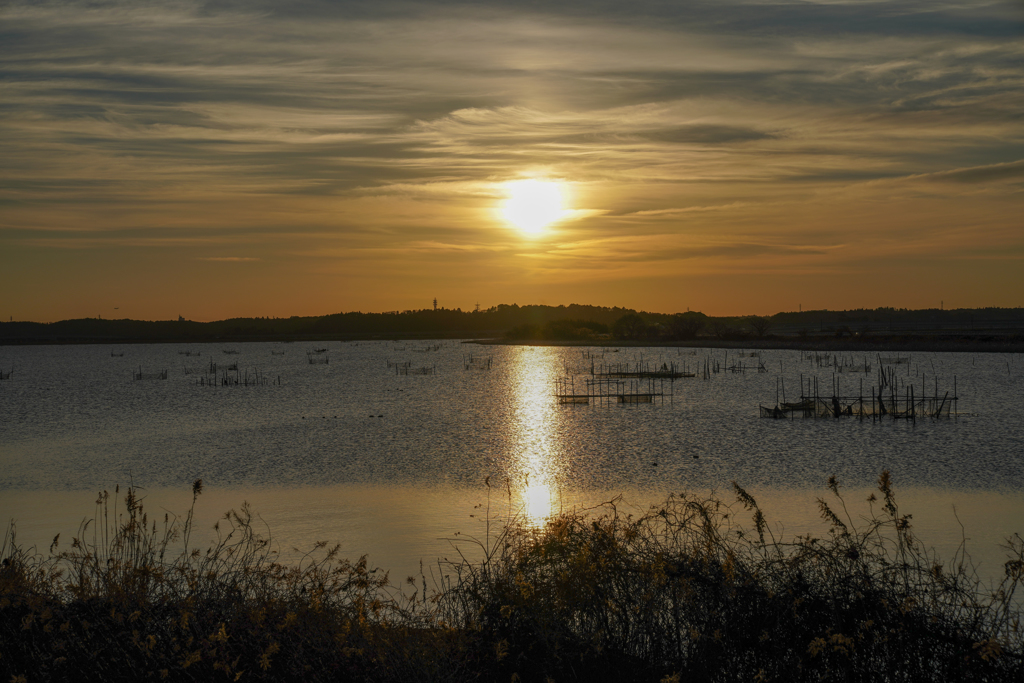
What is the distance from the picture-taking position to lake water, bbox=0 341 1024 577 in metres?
15.1

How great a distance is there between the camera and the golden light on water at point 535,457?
16.7 metres

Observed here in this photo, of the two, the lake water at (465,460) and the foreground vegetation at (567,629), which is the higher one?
the foreground vegetation at (567,629)

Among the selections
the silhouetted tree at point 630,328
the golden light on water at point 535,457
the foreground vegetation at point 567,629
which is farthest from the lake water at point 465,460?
the silhouetted tree at point 630,328

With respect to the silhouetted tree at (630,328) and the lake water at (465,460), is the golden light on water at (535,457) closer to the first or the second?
the lake water at (465,460)

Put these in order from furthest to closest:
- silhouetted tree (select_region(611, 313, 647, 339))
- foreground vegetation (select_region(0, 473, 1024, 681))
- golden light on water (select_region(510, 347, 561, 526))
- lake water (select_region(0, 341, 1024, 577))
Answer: silhouetted tree (select_region(611, 313, 647, 339)) < golden light on water (select_region(510, 347, 561, 526)) < lake water (select_region(0, 341, 1024, 577)) < foreground vegetation (select_region(0, 473, 1024, 681))

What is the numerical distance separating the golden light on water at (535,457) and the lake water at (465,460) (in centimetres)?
12

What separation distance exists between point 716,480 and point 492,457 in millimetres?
7830

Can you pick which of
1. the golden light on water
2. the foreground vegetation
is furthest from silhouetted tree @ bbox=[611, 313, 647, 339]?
the foreground vegetation

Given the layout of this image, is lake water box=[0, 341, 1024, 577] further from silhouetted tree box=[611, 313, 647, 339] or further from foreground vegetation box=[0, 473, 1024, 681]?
silhouetted tree box=[611, 313, 647, 339]

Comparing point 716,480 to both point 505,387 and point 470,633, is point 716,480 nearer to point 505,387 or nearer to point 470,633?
point 470,633

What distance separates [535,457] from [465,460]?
89.2 inches

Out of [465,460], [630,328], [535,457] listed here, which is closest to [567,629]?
[465,460]

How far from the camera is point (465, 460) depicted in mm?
23891

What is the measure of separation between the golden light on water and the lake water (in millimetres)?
121
